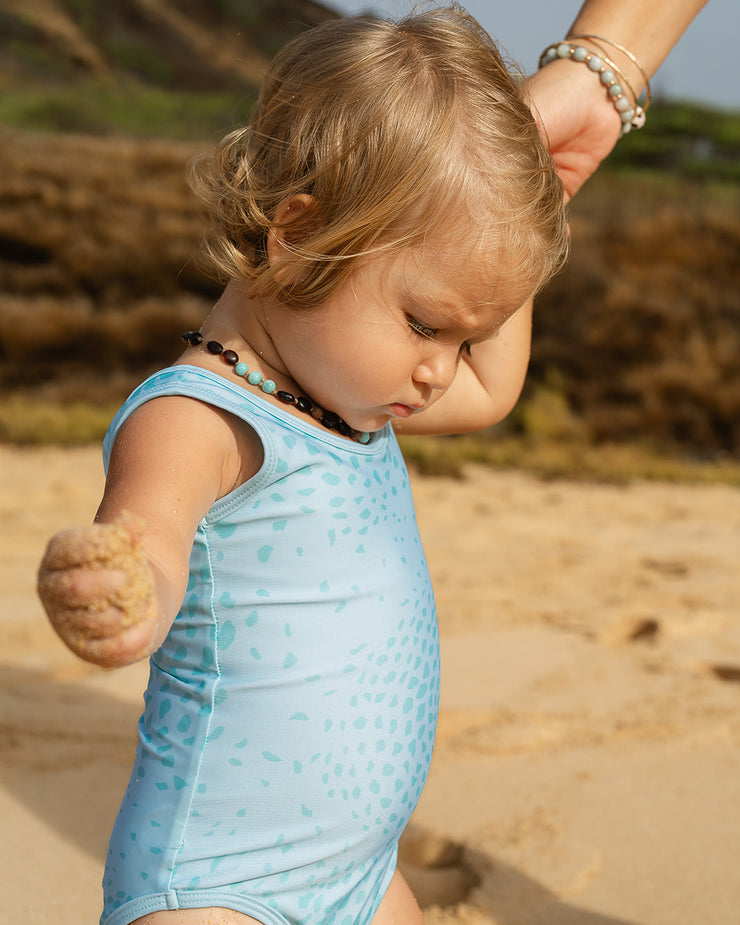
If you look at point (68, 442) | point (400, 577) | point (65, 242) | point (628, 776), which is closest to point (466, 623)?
point (628, 776)

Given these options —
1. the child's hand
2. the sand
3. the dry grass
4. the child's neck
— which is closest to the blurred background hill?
the dry grass

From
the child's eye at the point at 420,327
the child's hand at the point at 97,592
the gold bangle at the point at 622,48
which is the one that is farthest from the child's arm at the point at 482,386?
the child's hand at the point at 97,592

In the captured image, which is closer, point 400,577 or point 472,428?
point 400,577

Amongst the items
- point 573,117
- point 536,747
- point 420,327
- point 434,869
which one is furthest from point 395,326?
point 536,747

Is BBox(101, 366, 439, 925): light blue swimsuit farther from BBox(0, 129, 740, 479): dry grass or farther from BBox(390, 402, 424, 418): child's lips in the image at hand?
BBox(0, 129, 740, 479): dry grass

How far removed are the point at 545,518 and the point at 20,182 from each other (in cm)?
517

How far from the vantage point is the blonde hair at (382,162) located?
1.10 metres

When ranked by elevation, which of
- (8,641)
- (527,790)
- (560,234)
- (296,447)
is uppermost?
(560,234)

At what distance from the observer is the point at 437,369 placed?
45.7 inches

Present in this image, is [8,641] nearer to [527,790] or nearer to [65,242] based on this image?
[527,790]

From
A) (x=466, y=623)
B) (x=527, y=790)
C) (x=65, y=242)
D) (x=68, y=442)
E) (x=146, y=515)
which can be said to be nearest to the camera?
(x=146, y=515)

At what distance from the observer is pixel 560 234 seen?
4.08ft

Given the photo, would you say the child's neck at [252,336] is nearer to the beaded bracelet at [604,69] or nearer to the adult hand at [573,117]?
the adult hand at [573,117]

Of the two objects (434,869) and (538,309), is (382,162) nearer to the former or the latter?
(434,869)
